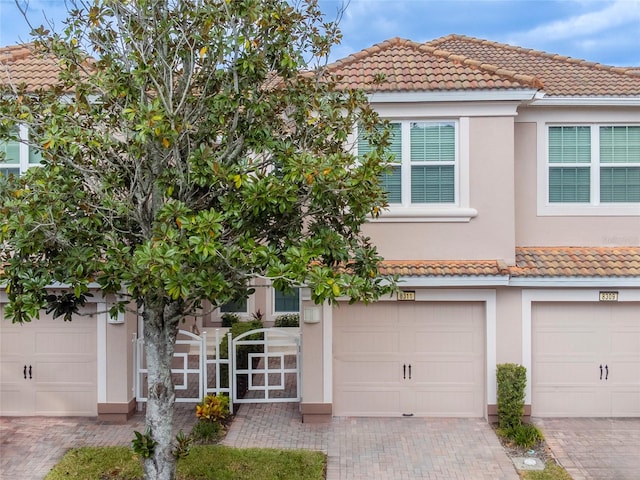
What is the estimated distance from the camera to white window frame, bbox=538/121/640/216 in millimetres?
11414

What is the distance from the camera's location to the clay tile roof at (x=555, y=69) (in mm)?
11383

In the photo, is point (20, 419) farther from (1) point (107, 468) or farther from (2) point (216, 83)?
(2) point (216, 83)

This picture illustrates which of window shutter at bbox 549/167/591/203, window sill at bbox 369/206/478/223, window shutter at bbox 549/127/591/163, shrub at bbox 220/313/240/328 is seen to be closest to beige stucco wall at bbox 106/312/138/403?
window sill at bbox 369/206/478/223

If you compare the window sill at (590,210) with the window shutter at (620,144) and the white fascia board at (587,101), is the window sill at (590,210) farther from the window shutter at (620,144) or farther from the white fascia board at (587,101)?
the white fascia board at (587,101)

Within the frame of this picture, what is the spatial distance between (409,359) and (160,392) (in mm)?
5588

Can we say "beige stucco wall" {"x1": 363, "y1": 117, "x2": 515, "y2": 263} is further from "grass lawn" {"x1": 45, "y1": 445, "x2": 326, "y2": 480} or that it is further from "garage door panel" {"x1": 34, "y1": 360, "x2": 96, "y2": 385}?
"garage door panel" {"x1": 34, "y1": 360, "x2": 96, "y2": 385}

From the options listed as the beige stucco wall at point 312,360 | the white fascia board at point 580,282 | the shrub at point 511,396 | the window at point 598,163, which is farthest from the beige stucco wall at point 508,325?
the beige stucco wall at point 312,360

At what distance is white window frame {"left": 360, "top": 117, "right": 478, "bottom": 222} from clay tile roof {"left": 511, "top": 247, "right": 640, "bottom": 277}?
1617 millimetres

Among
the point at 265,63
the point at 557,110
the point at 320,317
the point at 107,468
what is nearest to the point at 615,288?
the point at 557,110

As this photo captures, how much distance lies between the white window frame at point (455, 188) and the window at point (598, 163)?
2329 mm

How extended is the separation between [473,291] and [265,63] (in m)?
6.45

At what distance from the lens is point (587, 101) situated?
11102mm

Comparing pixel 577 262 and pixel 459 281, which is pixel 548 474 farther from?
pixel 577 262

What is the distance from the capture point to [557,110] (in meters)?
11.4
